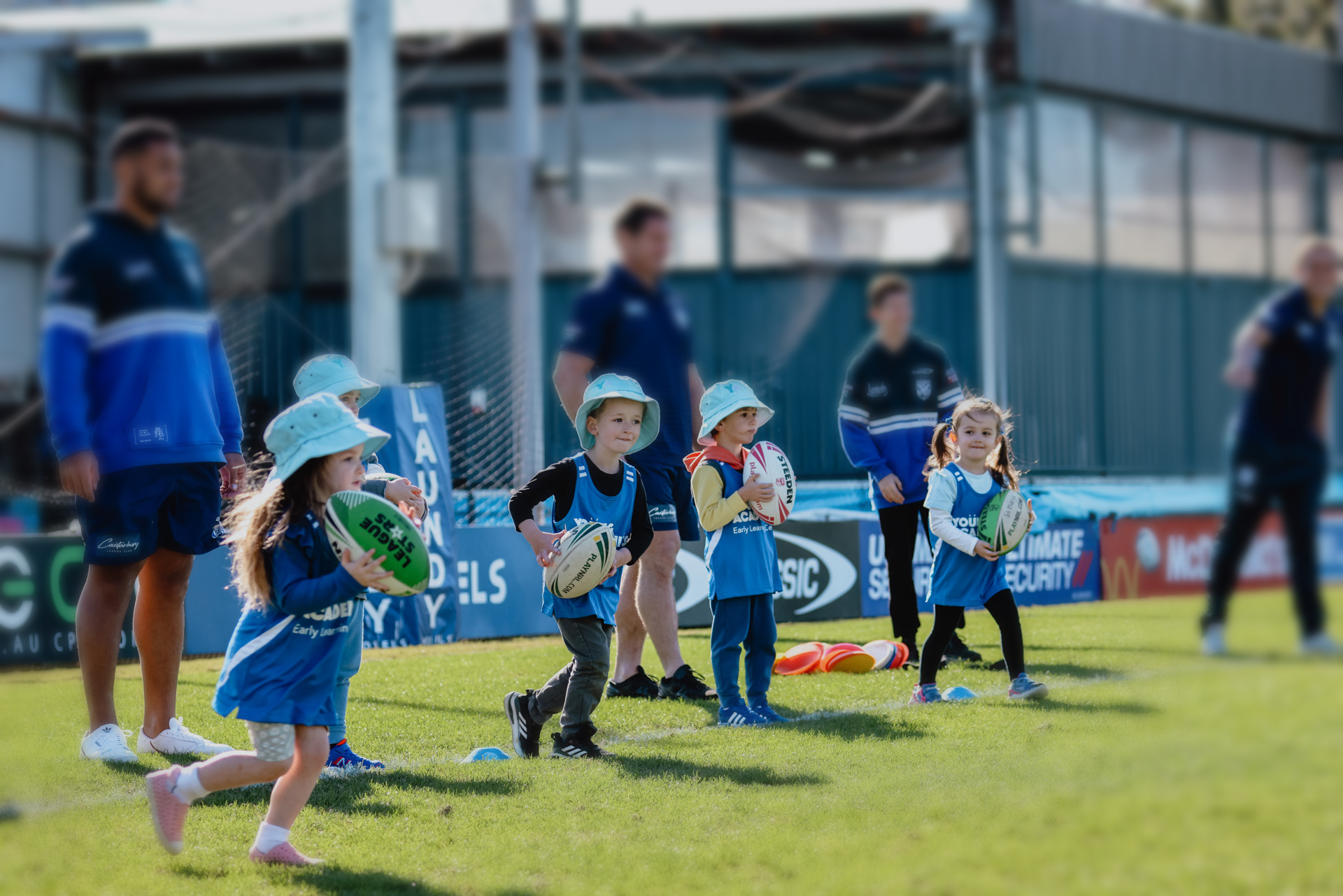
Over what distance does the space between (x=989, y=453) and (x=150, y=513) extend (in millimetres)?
3133

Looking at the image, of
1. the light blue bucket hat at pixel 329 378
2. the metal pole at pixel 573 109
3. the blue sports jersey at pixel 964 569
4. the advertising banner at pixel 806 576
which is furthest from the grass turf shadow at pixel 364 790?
the advertising banner at pixel 806 576

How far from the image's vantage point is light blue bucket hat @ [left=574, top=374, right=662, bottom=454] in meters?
4.04

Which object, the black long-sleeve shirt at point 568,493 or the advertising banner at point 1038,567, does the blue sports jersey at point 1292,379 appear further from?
the black long-sleeve shirt at point 568,493

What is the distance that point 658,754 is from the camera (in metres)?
4.34

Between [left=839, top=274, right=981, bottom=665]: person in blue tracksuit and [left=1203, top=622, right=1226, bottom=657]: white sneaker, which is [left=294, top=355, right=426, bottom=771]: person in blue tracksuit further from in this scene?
[left=1203, top=622, right=1226, bottom=657]: white sneaker

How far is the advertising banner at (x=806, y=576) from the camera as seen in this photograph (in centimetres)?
912

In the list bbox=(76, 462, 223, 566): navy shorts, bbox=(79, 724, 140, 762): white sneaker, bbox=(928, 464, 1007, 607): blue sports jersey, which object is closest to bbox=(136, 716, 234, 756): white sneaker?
bbox=(79, 724, 140, 762): white sneaker

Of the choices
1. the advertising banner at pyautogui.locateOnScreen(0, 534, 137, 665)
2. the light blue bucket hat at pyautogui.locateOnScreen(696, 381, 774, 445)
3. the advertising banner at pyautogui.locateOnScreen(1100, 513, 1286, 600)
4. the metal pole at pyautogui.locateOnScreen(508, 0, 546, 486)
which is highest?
the metal pole at pyautogui.locateOnScreen(508, 0, 546, 486)

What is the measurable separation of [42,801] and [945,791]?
6.31 ft

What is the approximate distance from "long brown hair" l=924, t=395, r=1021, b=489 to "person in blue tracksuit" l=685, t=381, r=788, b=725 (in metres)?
0.85

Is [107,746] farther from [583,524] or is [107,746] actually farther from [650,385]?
[650,385]

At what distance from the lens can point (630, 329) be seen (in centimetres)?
271

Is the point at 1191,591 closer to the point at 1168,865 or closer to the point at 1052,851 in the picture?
the point at 1168,865

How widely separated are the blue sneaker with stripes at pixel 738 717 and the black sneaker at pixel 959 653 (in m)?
1.92
